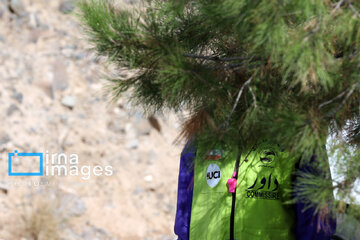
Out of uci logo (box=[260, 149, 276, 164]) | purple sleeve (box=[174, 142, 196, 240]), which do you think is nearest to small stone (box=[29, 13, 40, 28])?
purple sleeve (box=[174, 142, 196, 240])

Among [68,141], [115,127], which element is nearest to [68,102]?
[68,141]

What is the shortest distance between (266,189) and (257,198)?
0.13 feet

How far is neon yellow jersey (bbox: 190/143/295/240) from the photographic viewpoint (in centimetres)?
130

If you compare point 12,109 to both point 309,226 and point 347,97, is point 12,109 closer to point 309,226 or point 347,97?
point 309,226

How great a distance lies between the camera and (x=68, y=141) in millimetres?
4113

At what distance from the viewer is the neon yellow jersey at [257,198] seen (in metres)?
1.30

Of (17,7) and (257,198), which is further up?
(17,7)

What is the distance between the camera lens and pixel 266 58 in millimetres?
1068

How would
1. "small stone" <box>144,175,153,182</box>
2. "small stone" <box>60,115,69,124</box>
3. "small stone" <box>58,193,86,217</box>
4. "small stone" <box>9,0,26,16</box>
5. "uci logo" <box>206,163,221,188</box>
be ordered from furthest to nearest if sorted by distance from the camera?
"small stone" <box>9,0,26,16</box> → "small stone" <box>144,175,153,182</box> → "small stone" <box>60,115,69,124</box> → "small stone" <box>58,193,86,217</box> → "uci logo" <box>206,163,221,188</box>

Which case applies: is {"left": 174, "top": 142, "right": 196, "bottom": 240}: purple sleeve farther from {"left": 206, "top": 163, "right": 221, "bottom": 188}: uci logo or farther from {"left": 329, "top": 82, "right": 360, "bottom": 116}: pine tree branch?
{"left": 329, "top": 82, "right": 360, "bottom": 116}: pine tree branch

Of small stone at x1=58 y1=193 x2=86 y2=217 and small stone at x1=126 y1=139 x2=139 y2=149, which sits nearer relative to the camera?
small stone at x1=58 y1=193 x2=86 y2=217

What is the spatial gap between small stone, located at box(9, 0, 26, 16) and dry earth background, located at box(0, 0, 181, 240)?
0.03 feet

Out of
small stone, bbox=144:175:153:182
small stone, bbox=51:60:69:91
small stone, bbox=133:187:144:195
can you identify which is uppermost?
small stone, bbox=51:60:69:91

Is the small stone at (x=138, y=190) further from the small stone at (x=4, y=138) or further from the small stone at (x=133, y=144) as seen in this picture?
the small stone at (x=4, y=138)
